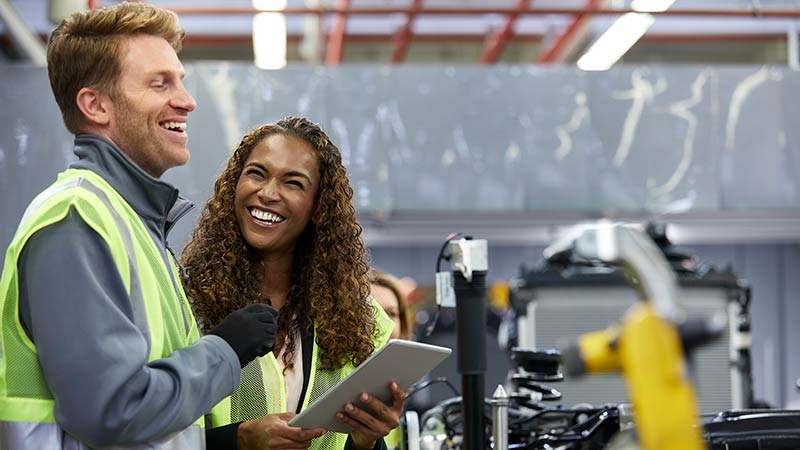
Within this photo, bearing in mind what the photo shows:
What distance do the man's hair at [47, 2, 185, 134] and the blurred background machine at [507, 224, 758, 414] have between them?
4272 mm

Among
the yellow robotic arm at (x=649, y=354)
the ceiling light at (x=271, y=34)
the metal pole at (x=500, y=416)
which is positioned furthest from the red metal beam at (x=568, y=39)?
the yellow robotic arm at (x=649, y=354)

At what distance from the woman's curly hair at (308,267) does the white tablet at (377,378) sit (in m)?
0.24

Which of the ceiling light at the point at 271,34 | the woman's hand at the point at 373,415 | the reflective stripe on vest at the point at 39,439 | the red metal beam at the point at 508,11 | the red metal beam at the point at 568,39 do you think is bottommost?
the reflective stripe on vest at the point at 39,439

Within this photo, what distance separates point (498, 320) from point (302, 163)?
6155mm

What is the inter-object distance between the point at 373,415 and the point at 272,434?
23 cm

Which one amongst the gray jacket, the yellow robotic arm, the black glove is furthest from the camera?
the black glove

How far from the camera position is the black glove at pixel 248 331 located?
2.11 m

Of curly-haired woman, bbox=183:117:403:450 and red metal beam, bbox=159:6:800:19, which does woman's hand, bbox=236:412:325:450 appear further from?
red metal beam, bbox=159:6:800:19

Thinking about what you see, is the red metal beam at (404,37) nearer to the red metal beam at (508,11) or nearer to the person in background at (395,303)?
the red metal beam at (508,11)

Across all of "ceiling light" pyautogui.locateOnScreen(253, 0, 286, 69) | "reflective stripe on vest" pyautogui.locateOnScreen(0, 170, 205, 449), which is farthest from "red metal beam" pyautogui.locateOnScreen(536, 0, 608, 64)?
"reflective stripe on vest" pyautogui.locateOnScreen(0, 170, 205, 449)

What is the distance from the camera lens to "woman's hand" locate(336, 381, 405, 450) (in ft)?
8.20

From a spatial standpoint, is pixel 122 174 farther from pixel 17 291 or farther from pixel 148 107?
pixel 17 291

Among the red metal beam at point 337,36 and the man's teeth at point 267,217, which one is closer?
the man's teeth at point 267,217

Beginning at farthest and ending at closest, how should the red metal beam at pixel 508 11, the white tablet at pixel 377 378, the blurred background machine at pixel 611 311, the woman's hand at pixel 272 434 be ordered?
the red metal beam at pixel 508 11 → the blurred background machine at pixel 611 311 → the woman's hand at pixel 272 434 → the white tablet at pixel 377 378
